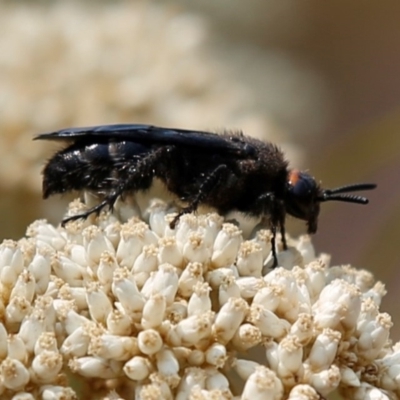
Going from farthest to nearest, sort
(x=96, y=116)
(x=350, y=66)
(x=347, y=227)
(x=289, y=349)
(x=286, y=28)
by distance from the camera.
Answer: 1. (x=350, y=66)
2. (x=286, y=28)
3. (x=347, y=227)
4. (x=96, y=116)
5. (x=289, y=349)

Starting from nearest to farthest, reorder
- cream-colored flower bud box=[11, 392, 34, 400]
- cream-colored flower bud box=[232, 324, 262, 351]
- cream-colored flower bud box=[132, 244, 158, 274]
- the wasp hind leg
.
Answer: cream-colored flower bud box=[11, 392, 34, 400] < cream-colored flower bud box=[232, 324, 262, 351] < cream-colored flower bud box=[132, 244, 158, 274] < the wasp hind leg

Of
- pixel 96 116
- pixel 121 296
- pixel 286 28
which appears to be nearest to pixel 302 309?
pixel 121 296

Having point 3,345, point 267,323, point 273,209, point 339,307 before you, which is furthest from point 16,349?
point 273,209

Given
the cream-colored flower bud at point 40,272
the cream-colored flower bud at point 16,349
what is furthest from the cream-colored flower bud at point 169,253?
the cream-colored flower bud at point 16,349

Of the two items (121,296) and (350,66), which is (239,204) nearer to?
(121,296)

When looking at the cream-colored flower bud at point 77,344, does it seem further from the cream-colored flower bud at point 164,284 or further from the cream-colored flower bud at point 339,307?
the cream-colored flower bud at point 339,307

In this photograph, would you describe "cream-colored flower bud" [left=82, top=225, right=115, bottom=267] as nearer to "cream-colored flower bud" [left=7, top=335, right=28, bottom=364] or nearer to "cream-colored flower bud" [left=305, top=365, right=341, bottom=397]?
"cream-colored flower bud" [left=7, top=335, right=28, bottom=364]

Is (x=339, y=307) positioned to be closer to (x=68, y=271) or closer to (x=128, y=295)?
(x=128, y=295)

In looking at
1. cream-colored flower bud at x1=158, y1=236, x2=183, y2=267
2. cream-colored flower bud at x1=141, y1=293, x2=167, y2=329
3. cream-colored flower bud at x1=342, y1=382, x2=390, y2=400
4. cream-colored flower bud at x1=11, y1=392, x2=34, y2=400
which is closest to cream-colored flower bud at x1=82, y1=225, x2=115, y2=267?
cream-colored flower bud at x1=158, y1=236, x2=183, y2=267
